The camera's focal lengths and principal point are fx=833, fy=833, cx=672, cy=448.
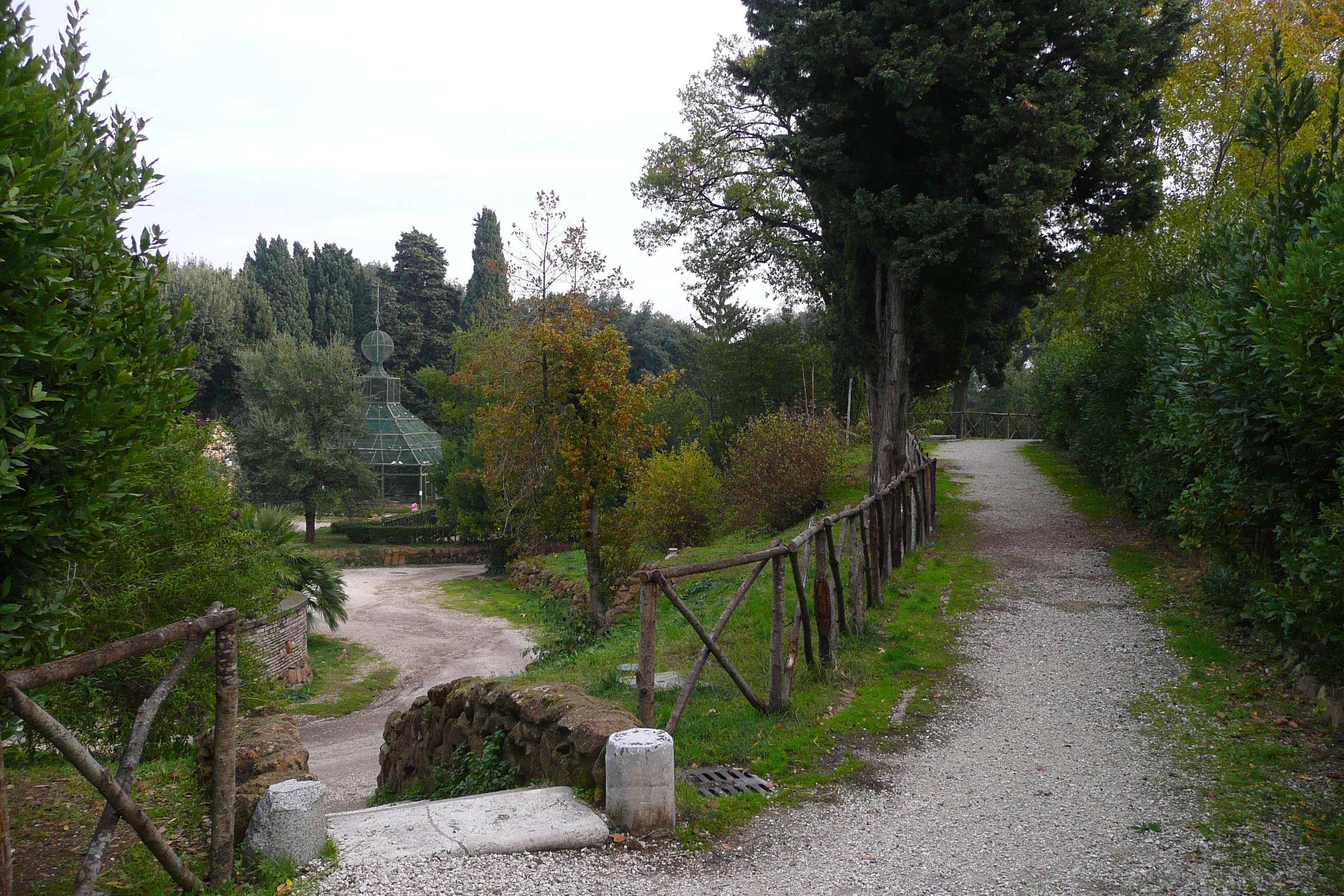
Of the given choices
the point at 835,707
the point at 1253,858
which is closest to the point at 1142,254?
the point at 835,707

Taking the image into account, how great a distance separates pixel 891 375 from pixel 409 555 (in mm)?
21268

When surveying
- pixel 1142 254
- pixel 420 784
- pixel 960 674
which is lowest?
pixel 420 784

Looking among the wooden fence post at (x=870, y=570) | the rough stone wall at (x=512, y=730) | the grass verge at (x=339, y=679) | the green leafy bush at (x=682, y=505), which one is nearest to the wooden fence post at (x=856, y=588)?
the wooden fence post at (x=870, y=570)

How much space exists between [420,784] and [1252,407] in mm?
7620

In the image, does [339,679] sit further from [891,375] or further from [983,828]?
[983,828]

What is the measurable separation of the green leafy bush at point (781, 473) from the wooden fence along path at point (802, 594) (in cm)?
636

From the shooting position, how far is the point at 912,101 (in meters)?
12.0

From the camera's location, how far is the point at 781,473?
1842cm

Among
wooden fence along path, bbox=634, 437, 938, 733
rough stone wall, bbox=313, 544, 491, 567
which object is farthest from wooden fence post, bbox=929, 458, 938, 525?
rough stone wall, bbox=313, 544, 491, 567

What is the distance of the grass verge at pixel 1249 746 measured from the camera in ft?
A: 14.5

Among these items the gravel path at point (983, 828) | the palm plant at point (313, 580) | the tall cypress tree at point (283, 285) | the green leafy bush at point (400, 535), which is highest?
the tall cypress tree at point (283, 285)

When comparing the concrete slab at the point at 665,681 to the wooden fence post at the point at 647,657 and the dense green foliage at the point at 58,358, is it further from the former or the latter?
the dense green foliage at the point at 58,358

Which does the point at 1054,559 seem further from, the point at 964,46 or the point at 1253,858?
the point at 1253,858

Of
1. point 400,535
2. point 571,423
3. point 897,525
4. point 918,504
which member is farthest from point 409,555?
point 897,525
